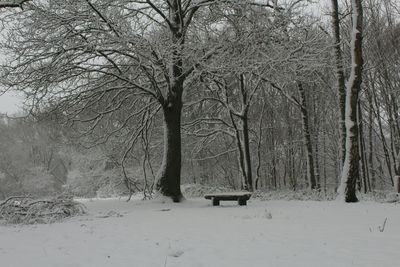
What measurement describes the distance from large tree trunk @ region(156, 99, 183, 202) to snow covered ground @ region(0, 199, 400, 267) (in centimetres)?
477

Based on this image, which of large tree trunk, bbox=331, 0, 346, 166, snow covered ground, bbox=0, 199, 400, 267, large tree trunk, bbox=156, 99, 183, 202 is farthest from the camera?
large tree trunk, bbox=156, 99, 183, 202

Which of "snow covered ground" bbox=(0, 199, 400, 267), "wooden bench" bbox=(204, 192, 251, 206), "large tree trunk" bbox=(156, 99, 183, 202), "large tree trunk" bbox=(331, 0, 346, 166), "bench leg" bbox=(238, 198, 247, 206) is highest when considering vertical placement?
"large tree trunk" bbox=(331, 0, 346, 166)

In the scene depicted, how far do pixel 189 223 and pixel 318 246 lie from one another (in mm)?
3525

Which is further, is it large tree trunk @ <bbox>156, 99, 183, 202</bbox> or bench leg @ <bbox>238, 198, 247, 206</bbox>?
large tree trunk @ <bbox>156, 99, 183, 202</bbox>

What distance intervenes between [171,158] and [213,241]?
28.3ft

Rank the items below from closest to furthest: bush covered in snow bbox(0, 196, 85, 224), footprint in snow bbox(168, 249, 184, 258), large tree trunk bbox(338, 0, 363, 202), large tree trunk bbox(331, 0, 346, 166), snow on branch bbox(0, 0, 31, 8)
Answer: footprint in snow bbox(168, 249, 184, 258)
bush covered in snow bbox(0, 196, 85, 224)
snow on branch bbox(0, 0, 31, 8)
large tree trunk bbox(338, 0, 363, 202)
large tree trunk bbox(331, 0, 346, 166)

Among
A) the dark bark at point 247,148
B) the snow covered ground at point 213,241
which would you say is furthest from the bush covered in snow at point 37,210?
the dark bark at point 247,148

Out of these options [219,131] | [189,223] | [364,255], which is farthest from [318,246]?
[219,131]

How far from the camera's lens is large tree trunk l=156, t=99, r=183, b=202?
48.8 ft

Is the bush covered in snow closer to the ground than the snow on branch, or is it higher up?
closer to the ground

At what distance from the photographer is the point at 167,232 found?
25.1 ft

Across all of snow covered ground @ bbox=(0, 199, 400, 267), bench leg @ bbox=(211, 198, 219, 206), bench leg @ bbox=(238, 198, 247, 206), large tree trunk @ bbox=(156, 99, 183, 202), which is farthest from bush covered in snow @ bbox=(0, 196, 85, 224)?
bench leg @ bbox=(238, 198, 247, 206)

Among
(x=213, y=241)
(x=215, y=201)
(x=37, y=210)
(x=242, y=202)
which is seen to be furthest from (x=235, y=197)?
(x=213, y=241)

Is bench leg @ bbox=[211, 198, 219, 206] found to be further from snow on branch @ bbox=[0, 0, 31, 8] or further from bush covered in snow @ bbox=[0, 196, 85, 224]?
snow on branch @ bbox=[0, 0, 31, 8]
